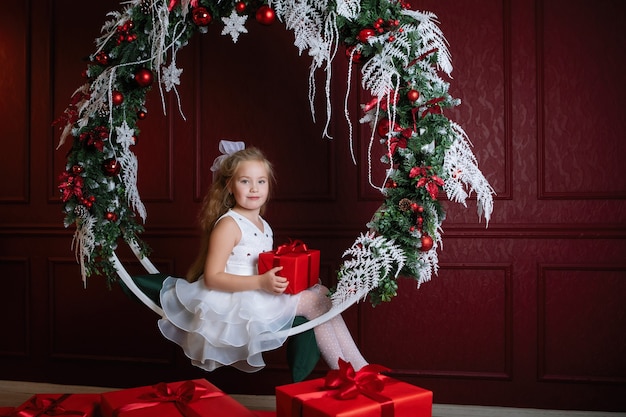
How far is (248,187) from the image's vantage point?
2.43 metres

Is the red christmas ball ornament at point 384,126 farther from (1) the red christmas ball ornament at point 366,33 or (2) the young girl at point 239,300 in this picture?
(2) the young girl at point 239,300

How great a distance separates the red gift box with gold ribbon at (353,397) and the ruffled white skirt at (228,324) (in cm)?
24

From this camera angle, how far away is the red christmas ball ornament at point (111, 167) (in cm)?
242

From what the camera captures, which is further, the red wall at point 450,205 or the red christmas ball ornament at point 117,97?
the red wall at point 450,205

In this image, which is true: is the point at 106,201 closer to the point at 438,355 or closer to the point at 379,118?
the point at 379,118

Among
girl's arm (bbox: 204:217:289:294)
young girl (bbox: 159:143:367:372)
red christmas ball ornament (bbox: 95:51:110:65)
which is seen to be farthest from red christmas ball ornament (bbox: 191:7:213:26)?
girl's arm (bbox: 204:217:289:294)

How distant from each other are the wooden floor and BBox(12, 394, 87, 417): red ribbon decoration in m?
1.13

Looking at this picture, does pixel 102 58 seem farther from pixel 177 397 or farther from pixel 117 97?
pixel 177 397

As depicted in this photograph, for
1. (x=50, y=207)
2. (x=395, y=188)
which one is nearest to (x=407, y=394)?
(x=395, y=188)

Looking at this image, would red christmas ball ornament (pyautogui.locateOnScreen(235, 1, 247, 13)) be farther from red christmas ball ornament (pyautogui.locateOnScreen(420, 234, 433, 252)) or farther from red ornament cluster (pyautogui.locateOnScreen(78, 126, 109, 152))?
red christmas ball ornament (pyautogui.locateOnScreen(420, 234, 433, 252))

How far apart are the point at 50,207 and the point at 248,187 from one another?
64.7 inches

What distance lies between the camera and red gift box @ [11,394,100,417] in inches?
84.6

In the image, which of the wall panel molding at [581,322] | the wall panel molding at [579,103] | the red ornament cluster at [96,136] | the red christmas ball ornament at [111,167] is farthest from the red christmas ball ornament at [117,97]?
the wall panel molding at [581,322]

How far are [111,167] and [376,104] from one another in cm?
111
